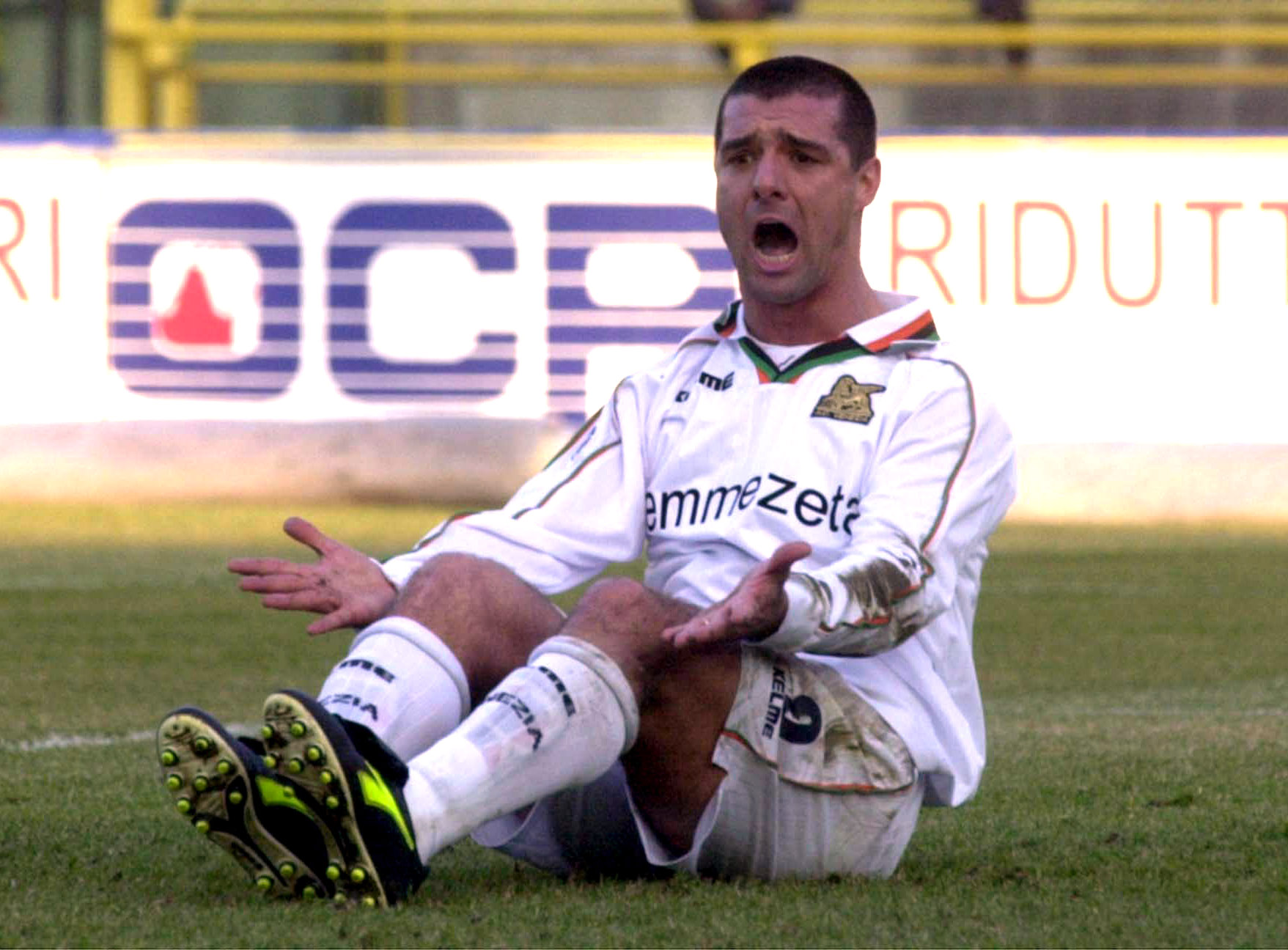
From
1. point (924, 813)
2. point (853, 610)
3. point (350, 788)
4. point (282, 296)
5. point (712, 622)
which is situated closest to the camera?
point (350, 788)

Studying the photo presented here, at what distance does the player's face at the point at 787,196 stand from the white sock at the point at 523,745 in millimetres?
740

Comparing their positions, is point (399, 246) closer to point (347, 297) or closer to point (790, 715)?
point (347, 297)

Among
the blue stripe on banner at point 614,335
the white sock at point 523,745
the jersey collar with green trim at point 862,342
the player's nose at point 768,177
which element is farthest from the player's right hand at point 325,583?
the blue stripe on banner at point 614,335

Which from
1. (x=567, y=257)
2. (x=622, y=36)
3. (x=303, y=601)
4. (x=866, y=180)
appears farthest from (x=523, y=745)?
(x=622, y=36)

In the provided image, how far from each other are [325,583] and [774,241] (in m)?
0.83

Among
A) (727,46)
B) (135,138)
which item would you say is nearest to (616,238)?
(135,138)

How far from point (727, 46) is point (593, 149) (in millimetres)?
3586

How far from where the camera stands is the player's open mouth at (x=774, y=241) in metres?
3.71

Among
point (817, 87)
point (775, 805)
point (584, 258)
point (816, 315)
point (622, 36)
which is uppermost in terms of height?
point (622, 36)

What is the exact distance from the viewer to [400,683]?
3.33m

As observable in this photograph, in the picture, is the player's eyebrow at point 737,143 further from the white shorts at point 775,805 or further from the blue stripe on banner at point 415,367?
the blue stripe on banner at point 415,367

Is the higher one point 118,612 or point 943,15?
point 943,15

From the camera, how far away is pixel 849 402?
362 centimetres

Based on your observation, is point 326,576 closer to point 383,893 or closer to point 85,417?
point 383,893
